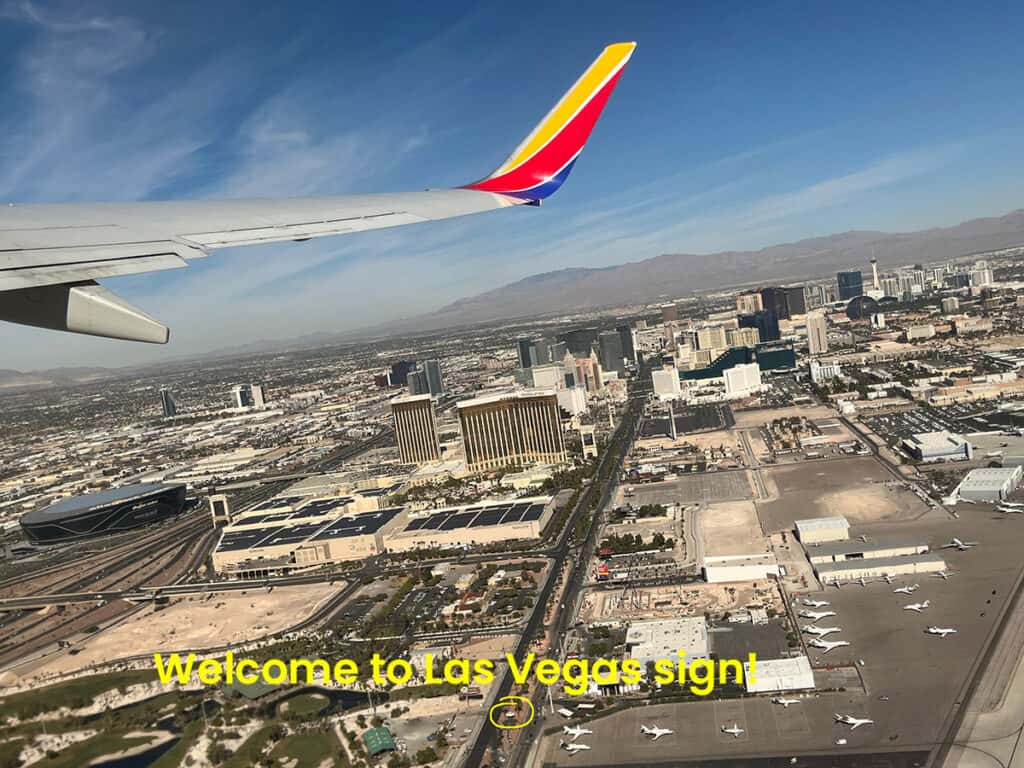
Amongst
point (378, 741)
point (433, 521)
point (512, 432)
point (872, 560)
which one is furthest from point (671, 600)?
point (512, 432)

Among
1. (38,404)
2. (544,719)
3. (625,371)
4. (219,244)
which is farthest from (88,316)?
(38,404)

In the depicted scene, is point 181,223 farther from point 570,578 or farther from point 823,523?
point 823,523

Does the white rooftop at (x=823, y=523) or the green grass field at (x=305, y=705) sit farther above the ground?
the green grass field at (x=305, y=705)

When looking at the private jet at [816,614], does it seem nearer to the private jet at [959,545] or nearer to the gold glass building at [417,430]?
the private jet at [959,545]

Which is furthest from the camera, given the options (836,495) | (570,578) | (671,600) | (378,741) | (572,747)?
(836,495)

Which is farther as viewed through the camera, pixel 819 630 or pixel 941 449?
pixel 941 449

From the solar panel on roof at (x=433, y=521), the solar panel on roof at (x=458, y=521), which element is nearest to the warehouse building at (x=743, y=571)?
the solar panel on roof at (x=458, y=521)
